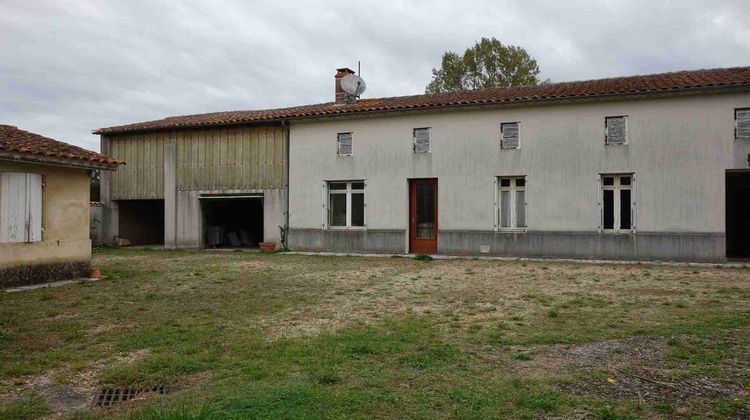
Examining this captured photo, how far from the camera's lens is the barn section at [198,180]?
1927 cm

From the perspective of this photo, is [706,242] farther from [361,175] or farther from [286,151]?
[286,151]

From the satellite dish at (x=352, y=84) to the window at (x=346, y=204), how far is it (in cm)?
434

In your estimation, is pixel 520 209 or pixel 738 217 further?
pixel 738 217

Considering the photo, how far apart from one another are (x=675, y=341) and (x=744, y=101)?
1103cm

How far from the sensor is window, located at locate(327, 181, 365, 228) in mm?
18219

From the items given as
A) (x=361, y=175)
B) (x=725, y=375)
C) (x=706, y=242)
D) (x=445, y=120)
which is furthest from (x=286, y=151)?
(x=725, y=375)

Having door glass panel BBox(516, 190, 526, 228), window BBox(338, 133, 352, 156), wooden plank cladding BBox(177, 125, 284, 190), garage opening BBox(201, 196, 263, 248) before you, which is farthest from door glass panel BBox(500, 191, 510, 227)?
garage opening BBox(201, 196, 263, 248)

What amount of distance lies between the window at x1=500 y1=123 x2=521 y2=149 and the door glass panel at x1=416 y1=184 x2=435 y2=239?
2.55 metres

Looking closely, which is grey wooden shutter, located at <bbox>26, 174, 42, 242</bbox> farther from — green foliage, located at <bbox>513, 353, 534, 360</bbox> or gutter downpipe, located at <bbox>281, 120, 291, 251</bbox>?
green foliage, located at <bbox>513, 353, 534, 360</bbox>

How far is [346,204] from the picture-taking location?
1841cm

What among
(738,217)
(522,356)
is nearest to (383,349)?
(522,356)

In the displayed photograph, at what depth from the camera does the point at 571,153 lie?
1552cm

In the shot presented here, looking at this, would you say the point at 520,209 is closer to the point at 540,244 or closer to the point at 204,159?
the point at 540,244

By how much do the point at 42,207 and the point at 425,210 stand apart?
34.4 ft
